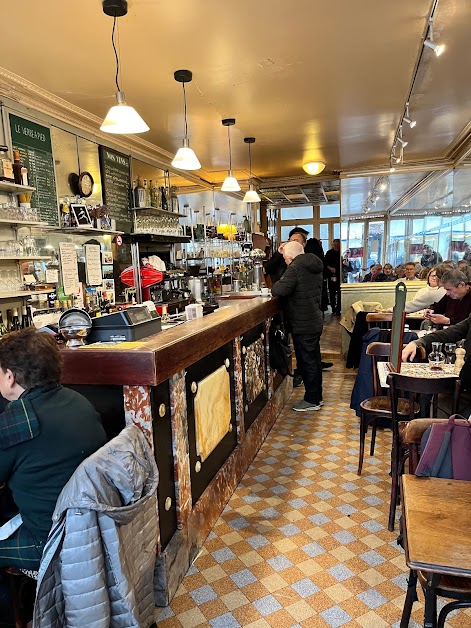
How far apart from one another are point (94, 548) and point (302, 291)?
147 inches

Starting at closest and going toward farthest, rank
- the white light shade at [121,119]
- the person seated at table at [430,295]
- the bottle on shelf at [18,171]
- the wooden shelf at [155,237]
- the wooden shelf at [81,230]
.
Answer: the white light shade at [121,119] < the bottle on shelf at [18,171] < the wooden shelf at [81,230] < the person seated at table at [430,295] < the wooden shelf at [155,237]

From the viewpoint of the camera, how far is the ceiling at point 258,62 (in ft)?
9.46

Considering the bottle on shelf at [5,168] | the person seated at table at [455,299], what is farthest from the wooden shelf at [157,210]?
the person seated at table at [455,299]

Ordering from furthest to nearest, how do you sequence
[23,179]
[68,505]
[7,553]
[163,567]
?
[23,179] → [163,567] → [7,553] → [68,505]

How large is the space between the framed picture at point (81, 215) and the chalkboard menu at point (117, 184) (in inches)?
23.6

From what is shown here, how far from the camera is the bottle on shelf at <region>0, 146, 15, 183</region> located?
353 centimetres

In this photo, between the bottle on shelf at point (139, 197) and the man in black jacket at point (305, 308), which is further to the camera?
the bottle on shelf at point (139, 197)

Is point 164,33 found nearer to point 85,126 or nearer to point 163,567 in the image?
point 85,126

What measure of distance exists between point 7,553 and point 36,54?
3258 mm

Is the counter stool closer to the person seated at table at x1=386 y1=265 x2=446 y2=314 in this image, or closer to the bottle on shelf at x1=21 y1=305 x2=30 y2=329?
the bottle on shelf at x1=21 y1=305 x2=30 y2=329

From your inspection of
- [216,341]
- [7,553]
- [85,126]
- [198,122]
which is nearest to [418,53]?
[198,122]

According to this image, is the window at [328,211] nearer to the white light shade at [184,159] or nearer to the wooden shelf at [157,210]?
the wooden shelf at [157,210]

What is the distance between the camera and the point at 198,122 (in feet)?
16.7

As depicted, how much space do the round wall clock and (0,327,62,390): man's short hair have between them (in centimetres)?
334
